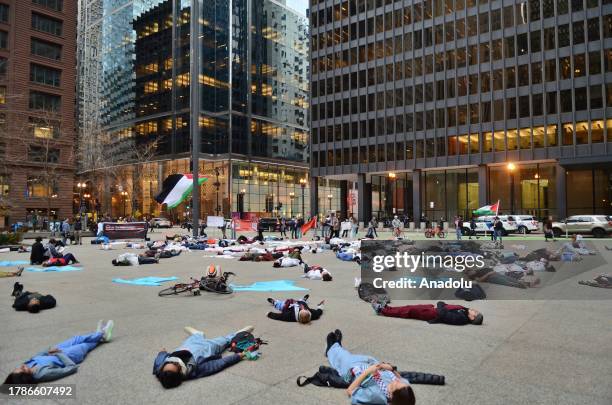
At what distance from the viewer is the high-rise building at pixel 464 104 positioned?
1973 inches

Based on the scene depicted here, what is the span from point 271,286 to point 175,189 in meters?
17.8

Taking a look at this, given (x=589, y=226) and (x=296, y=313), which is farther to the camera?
(x=589, y=226)

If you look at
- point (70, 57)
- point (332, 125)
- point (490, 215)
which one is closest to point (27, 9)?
point (70, 57)

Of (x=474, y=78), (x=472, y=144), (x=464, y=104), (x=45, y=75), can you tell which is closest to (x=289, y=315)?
(x=472, y=144)

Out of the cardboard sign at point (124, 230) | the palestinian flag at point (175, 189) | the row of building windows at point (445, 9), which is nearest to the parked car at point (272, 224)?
the cardboard sign at point (124, 230)

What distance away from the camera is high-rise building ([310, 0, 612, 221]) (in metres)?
50.1

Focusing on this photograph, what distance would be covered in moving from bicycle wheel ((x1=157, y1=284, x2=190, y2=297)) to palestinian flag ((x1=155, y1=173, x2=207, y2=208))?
1485cm

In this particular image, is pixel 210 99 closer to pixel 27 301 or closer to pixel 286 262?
pixel 286 262

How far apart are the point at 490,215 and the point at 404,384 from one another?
127ft

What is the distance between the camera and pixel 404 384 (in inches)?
160

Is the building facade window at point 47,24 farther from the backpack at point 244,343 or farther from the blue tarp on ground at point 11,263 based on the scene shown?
the backpack at point 244,343

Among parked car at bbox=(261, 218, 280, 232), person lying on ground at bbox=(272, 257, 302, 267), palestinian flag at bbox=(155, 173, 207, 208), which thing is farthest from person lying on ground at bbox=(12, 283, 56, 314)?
parked car at bbox=(261, 218, 280, 232)

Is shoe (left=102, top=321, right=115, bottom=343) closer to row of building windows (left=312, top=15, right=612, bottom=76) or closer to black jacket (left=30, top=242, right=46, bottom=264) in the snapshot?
black jacket (left=30, top=242, right=46, bottom=264)

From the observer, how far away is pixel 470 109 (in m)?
57.1
